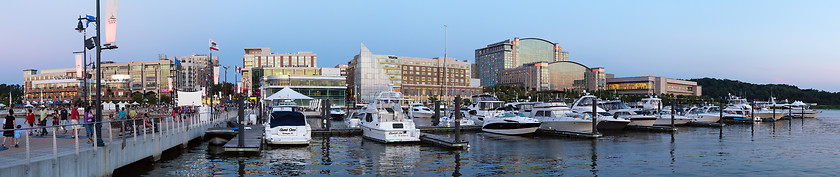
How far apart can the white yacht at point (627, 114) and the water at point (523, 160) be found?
14359 mm

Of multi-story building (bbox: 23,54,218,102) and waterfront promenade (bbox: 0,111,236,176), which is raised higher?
multi-story building (bbox: 23,54,218,102)

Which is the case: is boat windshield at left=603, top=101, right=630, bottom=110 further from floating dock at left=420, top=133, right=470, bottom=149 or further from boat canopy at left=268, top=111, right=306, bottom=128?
boat canopy at left=268, top=111, right=306, bottom=128

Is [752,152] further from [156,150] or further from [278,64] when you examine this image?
[278,64]

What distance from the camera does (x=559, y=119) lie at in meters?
46.3

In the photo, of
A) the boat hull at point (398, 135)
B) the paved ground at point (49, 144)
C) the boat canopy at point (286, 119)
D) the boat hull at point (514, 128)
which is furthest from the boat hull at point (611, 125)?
the paved ground at point (49, 144)

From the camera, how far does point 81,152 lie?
612 inches

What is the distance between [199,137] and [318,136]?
9.32 m

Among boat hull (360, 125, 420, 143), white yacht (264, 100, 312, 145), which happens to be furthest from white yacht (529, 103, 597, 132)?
white yacht (264, 100, 312, 145)

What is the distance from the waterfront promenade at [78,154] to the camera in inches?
512

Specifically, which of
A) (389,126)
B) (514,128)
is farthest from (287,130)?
(514,128)

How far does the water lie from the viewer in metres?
23.3

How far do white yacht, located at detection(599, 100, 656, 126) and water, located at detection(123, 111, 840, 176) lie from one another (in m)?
14.4

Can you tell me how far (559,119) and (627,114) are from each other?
13.9 meters

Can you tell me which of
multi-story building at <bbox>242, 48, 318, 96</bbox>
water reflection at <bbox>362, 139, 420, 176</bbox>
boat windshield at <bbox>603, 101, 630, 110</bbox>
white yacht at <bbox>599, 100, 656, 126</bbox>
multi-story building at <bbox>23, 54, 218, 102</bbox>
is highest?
multi-story building at <bbox>242, 48, 318, 96</bbox>
